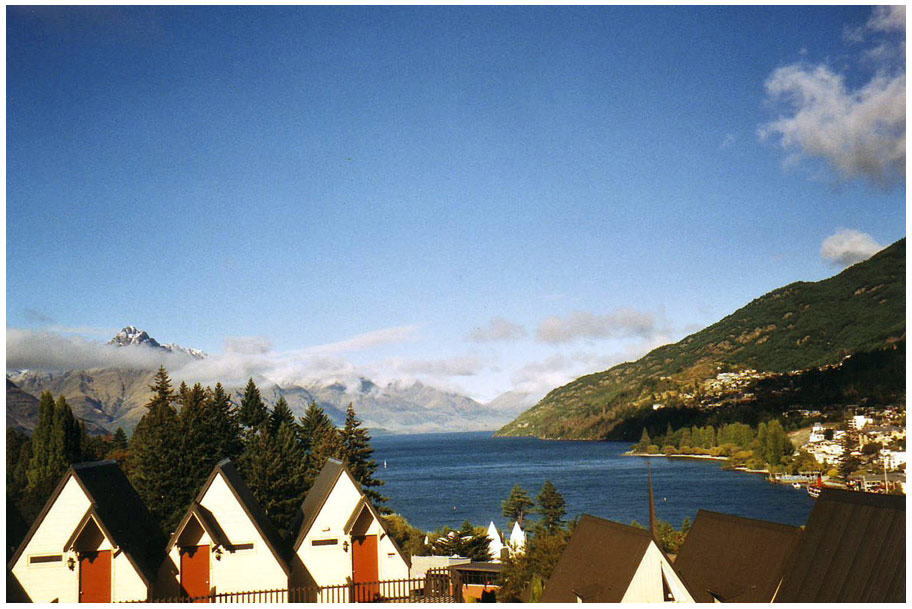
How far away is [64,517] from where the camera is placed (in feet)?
34.2

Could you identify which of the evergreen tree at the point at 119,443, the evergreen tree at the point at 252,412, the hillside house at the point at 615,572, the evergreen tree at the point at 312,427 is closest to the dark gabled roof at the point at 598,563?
the hillside house at the point at 615,572

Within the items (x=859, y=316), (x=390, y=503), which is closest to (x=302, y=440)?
(x=390, y=503)

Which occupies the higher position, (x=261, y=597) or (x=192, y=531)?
(x=192, y=531)

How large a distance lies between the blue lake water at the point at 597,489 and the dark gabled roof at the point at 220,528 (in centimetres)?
3462

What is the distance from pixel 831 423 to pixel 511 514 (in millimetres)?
44272

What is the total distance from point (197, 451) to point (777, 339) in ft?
317

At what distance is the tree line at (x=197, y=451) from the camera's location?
64.8 feet

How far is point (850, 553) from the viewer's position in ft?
29.2

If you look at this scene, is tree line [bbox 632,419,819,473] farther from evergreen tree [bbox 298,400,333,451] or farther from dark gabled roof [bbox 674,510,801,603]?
dark gabled roof [bbox 674,510,801,603]

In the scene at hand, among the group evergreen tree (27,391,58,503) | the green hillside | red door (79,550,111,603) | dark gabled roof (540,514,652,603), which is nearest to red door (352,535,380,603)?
dark gabled roof (540,514,652,603)

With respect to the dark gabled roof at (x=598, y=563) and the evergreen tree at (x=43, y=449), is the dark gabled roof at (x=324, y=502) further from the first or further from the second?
the evergreen tree at (x=43, y=449)

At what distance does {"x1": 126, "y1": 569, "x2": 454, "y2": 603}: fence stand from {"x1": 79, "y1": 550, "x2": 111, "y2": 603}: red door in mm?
704

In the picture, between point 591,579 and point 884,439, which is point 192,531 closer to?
point 591,579

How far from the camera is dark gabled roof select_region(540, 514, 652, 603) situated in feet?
31.8
